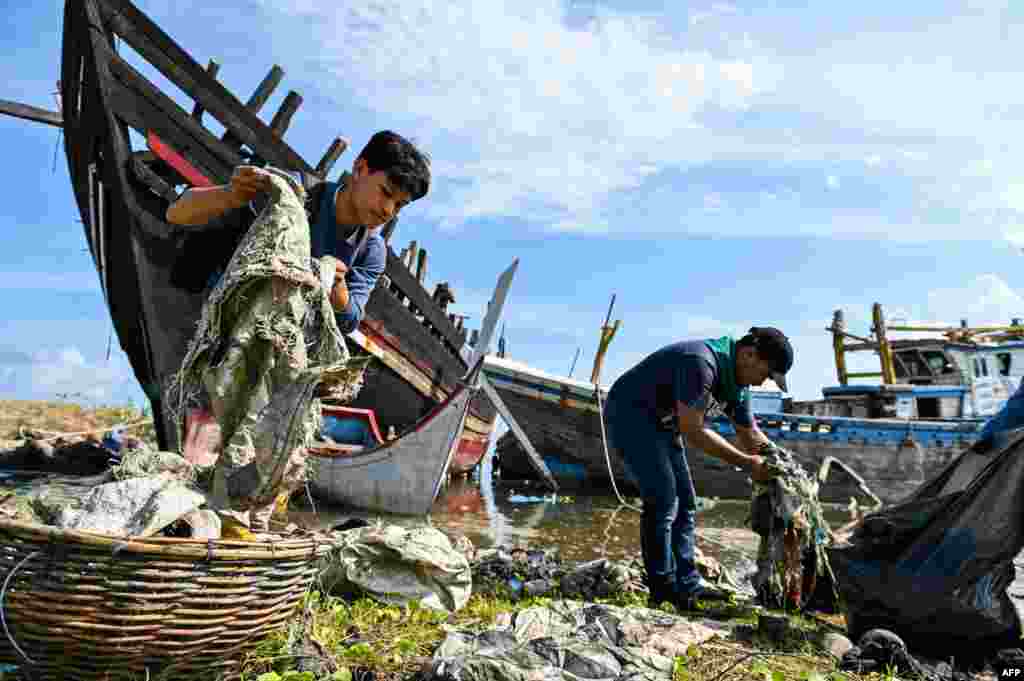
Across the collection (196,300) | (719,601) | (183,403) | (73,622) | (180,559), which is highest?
(196,300)

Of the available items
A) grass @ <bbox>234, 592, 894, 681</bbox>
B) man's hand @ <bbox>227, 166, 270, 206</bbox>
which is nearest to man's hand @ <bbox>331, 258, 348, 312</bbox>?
man's hand @ <bbox>227, 166, 270, 206</bbox>

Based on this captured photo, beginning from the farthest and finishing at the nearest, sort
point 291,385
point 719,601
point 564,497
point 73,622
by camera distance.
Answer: point 564,497 → point 719,601 → point 291,385 → point 73,622

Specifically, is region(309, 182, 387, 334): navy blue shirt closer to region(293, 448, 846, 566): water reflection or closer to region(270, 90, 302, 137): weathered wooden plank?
region(293, 448, 846, 566): water reflection

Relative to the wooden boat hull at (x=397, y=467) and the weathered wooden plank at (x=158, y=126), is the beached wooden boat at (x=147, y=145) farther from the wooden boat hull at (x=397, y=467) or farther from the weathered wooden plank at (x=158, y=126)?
the wooden boat hull at (x=397, y=467)

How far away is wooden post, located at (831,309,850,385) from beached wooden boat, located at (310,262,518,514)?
13.9m

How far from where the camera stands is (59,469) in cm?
1012

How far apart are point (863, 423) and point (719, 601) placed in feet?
45.3

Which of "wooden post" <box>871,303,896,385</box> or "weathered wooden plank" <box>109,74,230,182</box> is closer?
"weathered wooden plank" <box>109,74,230,182</box>

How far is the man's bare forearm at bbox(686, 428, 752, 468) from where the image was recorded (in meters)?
4.40

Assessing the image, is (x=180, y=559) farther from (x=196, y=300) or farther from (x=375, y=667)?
(x=196, y=300)

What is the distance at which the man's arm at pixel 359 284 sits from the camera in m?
3.02

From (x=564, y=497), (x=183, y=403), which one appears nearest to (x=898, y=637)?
(x=183, y=403)

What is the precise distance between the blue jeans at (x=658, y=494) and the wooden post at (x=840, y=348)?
16988 mm

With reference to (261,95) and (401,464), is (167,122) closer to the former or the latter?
(261,95)
